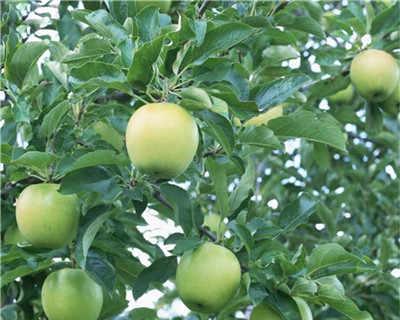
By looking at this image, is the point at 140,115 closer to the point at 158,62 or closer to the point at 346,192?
the point at 158,62

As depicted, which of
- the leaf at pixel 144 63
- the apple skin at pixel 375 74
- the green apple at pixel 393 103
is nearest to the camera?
the leaf at pixel 144 63

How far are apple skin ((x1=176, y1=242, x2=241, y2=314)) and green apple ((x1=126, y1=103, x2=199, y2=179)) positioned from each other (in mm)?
235

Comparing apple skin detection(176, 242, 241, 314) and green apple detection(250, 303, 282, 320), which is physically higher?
apple skin detection(176, 242, 241, 314)

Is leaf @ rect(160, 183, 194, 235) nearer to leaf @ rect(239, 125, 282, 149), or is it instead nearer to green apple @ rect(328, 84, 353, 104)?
leaf @ rect(239, 125, 282, 149)

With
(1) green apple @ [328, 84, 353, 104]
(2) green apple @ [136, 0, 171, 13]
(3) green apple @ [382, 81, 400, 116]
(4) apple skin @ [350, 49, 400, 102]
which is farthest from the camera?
(1) green apple @ [328, 84, 353, 104]

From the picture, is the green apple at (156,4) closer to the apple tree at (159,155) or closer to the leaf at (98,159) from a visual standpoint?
the apple tree at (159,155)

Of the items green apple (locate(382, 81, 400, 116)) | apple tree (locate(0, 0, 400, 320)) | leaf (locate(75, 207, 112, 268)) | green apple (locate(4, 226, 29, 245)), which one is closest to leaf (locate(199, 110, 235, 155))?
apple tree (locate(0, 0, 400, 320))

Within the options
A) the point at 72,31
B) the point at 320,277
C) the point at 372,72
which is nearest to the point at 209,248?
the point at 320,277

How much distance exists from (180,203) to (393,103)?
3.43 ft

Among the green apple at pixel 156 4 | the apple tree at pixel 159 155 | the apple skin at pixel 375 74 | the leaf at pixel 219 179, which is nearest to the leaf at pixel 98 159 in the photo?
the apple tree at pixel 159 155

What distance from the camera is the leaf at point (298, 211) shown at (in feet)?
6.33

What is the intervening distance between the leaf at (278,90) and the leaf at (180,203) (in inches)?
10.7

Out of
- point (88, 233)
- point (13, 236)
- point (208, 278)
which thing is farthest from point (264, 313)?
point (13, 236)

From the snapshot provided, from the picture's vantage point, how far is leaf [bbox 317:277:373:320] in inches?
67.8
